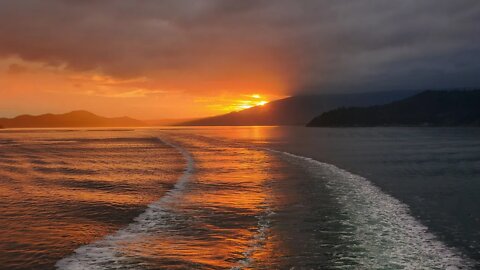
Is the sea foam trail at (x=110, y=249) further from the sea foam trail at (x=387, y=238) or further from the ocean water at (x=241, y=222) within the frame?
the sea foam trail at (x=387, y=238)

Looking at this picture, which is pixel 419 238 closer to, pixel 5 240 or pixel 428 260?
pixel 428 260

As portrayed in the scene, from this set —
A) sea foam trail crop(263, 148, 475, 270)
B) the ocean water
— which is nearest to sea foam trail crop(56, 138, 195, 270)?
the ocean water

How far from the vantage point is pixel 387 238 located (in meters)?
15.5

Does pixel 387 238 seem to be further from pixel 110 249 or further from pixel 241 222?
pixel 110 249

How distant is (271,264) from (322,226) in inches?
222

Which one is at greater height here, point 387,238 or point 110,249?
point 110,249

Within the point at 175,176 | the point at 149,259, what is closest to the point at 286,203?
the point at 149,259

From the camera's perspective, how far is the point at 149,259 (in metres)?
13.1

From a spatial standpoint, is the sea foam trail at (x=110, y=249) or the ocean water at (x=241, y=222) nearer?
the sea foam trail at (x=110, y=249)

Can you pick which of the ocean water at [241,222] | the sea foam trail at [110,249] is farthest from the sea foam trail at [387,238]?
the sea foam trail at [110,249]

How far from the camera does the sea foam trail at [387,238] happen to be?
41.7ft

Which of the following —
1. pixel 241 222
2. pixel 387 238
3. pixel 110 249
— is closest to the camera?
pixel 110 249

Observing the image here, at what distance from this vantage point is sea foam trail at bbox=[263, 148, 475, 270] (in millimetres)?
12719

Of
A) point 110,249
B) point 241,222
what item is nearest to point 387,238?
point 241,222
